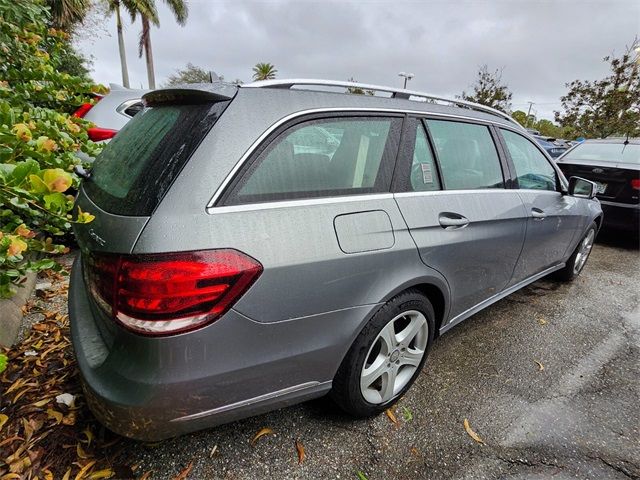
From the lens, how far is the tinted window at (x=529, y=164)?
106 inches

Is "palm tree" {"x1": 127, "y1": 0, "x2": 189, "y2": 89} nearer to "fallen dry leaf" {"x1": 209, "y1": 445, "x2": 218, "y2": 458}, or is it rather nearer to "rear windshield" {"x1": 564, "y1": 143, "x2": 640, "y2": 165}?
"rear windshield" {"x1": 564, "y1": 143, "x2": 640, "y2": 165}

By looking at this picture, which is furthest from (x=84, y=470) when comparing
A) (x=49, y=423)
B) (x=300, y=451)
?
(x=300, y=451)

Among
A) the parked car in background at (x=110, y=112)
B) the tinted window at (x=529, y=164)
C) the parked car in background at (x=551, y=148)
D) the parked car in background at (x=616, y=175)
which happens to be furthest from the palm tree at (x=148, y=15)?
the tinted window at (x=529, y=164)

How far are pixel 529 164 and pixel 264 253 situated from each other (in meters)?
2.54

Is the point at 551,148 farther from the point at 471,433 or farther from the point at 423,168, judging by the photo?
the point at 471,433

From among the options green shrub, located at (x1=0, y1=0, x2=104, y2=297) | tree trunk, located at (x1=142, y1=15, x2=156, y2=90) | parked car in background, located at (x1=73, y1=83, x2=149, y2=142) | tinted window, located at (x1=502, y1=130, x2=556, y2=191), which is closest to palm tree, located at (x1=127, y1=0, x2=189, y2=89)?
tree trunk, located at (x1=142, y1=15, x2=156, y2=90)

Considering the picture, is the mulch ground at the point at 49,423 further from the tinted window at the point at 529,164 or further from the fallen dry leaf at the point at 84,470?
the tinted window at the point at 529,164

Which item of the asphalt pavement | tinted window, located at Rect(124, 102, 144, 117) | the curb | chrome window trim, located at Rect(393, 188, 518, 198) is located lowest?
the asphalt pavement

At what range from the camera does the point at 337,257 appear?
145 centimetres

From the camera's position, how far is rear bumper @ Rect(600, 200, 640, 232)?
487 centimetres

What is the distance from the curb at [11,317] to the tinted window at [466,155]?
260 cm

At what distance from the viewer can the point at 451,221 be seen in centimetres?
195

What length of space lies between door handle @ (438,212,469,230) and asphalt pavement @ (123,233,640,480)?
98 cm

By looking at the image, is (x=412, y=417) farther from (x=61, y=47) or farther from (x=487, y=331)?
(x=61, y=47)
